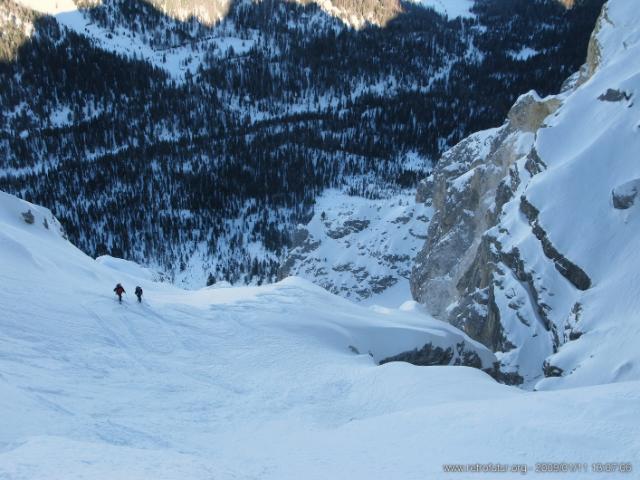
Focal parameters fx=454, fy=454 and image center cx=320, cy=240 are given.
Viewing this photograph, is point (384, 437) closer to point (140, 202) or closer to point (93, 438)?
point (93, 438)

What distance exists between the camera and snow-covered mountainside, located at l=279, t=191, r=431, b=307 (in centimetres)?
6756

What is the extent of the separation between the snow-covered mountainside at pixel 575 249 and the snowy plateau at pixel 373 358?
107 mm

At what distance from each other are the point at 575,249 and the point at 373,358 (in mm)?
12314

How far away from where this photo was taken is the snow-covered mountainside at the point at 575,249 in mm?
21109

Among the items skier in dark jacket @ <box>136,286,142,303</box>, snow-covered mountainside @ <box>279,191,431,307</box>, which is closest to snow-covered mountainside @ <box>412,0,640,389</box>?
skier in dark jacket @ <box>136,286,142,303</box>

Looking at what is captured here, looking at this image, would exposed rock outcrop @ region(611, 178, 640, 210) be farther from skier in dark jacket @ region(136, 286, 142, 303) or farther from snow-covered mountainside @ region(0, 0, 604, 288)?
snow-covered mountainside @ region(0, 0, 604, 288)

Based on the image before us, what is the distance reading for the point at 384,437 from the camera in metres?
11.4

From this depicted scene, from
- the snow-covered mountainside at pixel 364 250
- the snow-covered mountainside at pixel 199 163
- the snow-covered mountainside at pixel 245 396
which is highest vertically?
the snow-covered mountainside at pixel 199 163

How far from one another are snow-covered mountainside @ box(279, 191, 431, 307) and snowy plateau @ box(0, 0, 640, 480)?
92.8ft

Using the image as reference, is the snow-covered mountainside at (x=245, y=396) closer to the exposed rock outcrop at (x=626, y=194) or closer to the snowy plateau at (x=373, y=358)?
the snowy plateau at (x=373, y=358)

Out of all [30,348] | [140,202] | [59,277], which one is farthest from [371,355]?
[140,202]

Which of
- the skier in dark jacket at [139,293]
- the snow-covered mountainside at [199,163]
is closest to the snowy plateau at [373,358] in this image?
the skier in dark jacket at [139,293]

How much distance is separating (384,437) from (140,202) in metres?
144

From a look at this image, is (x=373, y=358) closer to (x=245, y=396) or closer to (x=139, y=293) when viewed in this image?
(x=245, y=396)
